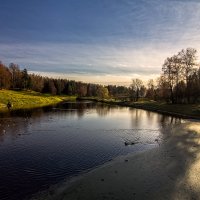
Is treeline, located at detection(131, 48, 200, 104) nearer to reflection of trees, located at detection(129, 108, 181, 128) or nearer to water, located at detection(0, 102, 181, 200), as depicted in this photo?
reflection of trees, located at detection(129, 108, 181, 128)

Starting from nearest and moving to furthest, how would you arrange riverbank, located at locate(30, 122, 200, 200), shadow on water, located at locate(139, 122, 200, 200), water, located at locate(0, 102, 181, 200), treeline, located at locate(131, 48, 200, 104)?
riverbank, located at locate(30, 122, 200, 200)
shadow on water, located at locate(139, 122, 200, 200)
water, located at locate(0, 102, 181, 200)
treeline, located at locate(131, 48, 200, 104)

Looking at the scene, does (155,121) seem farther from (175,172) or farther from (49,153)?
(175,172)

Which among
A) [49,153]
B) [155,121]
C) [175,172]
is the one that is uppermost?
[155,121]

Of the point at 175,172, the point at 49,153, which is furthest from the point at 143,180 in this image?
the point at 49,153

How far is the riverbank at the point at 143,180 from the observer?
1864cm

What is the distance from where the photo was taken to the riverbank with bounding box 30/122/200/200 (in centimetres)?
1864

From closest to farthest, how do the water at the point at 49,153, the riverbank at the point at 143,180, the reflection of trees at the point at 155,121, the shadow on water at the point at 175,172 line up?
the riverbank at the point at 143,180
the shadow on water at the point at 175,172
the water at the point at 49,153
the reflection of trees at the point at 155,121

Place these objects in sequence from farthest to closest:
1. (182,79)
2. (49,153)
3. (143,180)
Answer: (182,79)
(49,153)
(143,180)

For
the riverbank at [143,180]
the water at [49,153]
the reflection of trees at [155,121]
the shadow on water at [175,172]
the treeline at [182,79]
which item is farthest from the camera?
the treeline at [182,79]

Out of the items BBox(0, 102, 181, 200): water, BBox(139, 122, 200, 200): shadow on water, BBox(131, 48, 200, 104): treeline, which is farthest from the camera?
BBox(131, 48, 200, 104): treeline

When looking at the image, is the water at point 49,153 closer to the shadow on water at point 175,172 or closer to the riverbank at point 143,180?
the riverbank at point 143,180

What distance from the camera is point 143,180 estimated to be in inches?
859

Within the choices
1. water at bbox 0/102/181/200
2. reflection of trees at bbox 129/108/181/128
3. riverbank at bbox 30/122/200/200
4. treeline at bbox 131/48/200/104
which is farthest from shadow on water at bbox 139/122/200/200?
treeline at bbox 131/48/200/104

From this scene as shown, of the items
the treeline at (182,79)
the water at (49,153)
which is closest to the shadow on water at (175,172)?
the water at (49,153)
